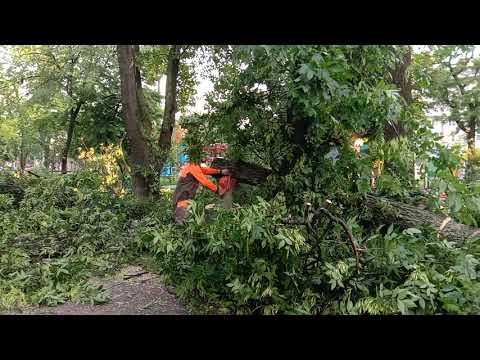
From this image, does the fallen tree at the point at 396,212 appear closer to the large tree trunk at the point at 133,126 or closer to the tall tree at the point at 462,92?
the large tree trunk at the point at 133,126

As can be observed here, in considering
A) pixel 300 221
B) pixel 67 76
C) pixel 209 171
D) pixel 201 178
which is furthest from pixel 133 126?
pixel 300 221

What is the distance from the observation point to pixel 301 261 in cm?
332

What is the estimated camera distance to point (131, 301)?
4555 millimetres

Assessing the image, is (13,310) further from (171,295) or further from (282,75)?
(282,75)

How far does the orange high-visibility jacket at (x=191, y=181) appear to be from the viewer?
5031 mm

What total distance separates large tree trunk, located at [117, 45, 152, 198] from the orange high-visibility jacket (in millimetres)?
3887

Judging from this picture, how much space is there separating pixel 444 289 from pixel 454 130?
2056cm

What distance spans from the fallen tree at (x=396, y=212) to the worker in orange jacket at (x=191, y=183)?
15 centimetres

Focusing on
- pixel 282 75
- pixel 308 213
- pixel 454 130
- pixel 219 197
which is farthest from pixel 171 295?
pixel 454 130

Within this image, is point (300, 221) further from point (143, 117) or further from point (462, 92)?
point (462, 92)

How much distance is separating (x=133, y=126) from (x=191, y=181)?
15.3ft

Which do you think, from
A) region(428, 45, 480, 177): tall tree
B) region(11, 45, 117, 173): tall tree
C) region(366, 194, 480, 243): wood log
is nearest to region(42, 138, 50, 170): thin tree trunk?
region(11, 45, 117, 173): tall tree

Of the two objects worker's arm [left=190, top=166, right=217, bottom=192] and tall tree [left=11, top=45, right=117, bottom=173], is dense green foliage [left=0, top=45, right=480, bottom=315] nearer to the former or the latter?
worker's arm [left=190, top=166, right=217, bottom=192]

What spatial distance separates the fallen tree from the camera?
4126mm
